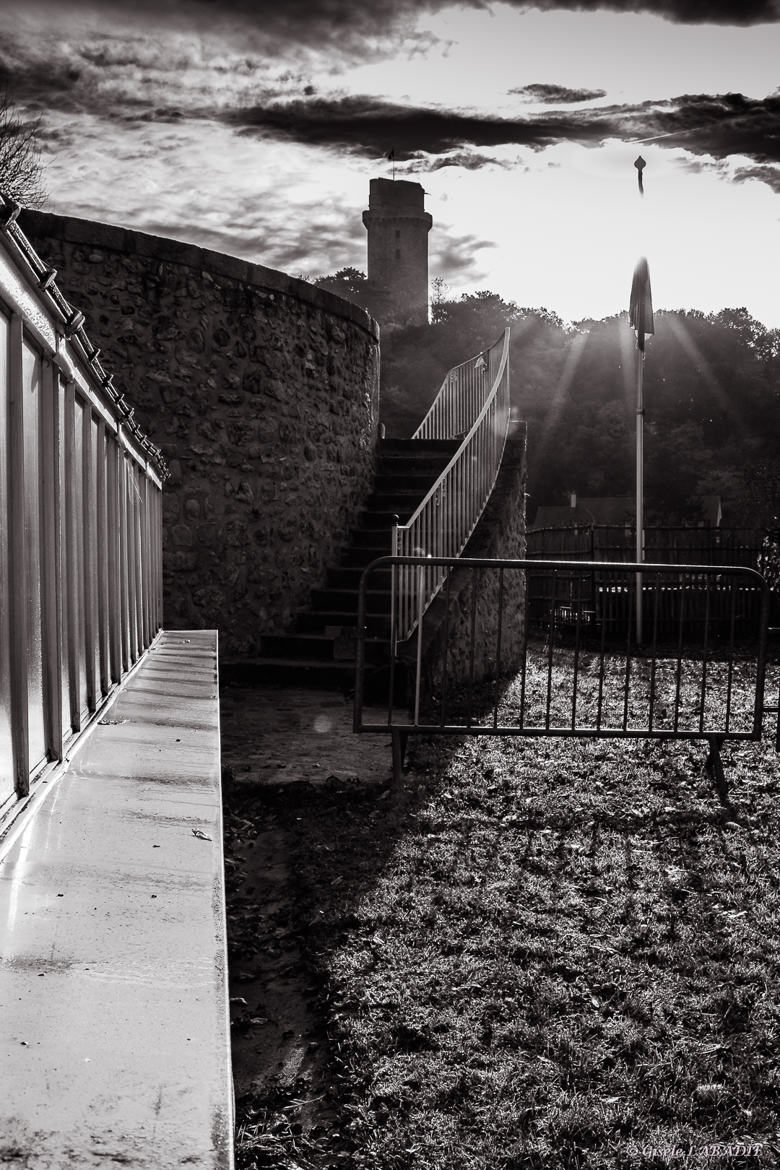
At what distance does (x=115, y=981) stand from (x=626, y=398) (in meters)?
47.3

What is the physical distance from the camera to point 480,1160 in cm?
219

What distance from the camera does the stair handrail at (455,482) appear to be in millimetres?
8508

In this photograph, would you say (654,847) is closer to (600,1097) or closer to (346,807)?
(346,807)

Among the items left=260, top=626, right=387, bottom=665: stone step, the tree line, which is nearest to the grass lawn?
left=260, top=626, right=387, bottom=665: stone step

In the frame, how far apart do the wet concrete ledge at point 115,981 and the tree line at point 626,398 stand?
37816 mm

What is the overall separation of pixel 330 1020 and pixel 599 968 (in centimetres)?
90

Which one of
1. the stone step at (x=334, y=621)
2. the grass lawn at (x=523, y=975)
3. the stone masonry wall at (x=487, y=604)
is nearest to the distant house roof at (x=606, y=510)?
the stone masonry wall at (x=487, y=604)

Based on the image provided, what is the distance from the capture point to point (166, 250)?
29.0 feet

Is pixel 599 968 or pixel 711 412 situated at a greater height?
pixel 711 412

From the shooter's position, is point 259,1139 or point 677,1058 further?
point 677,1058

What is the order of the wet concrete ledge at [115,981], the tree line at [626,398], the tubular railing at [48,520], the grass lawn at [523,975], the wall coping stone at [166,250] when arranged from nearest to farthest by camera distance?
1. the wet concrete ledge at [115,981]
2. the tubular railing at [48,520]
3. the grass lawn at [523,975]
4. the wall coping stone at [166,250]
5. the tree line at [626,398]

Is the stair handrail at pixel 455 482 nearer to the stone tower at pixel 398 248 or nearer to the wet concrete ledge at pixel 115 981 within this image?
the wet concrete ledge at pixel 115 981

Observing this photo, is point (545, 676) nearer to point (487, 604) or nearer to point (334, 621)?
point (487, 604)

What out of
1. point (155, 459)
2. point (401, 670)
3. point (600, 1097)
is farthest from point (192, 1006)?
point (401, 670)
